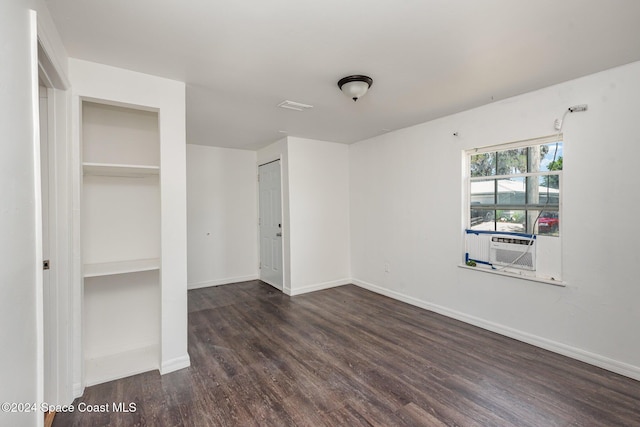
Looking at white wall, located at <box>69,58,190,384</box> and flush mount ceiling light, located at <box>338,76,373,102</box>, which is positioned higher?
flush mount ceiling light, located at <box>338,76,373,102</box>

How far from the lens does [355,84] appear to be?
8.39 ft

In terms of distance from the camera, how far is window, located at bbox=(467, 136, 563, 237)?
295 centimetres

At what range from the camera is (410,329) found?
134 inches

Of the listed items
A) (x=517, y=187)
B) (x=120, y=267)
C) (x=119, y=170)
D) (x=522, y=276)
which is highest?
(x=119, y=170)

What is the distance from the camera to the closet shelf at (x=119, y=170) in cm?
244

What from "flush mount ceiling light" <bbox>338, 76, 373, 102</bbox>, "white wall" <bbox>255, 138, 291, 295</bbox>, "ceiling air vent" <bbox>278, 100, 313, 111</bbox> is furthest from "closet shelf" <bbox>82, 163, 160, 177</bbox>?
"white wall" <bbox>255, 138, 291, 295</bbox>

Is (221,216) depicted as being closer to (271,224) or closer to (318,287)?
(271,224)

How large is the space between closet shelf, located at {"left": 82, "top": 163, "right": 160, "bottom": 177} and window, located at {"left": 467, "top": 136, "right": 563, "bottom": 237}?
11.5 feet

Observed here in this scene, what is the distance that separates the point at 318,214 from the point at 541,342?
131 inches

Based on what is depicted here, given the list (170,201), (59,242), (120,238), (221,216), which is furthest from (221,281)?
(59,242)

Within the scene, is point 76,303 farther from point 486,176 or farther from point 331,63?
point 486,176

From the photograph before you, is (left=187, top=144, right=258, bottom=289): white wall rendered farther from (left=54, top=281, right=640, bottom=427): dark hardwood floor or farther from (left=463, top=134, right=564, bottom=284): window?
(left=463, top=134, right=564, bottom=284): window

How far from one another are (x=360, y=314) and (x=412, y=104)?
266 cm

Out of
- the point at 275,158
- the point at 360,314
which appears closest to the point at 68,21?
the point at 275,158
